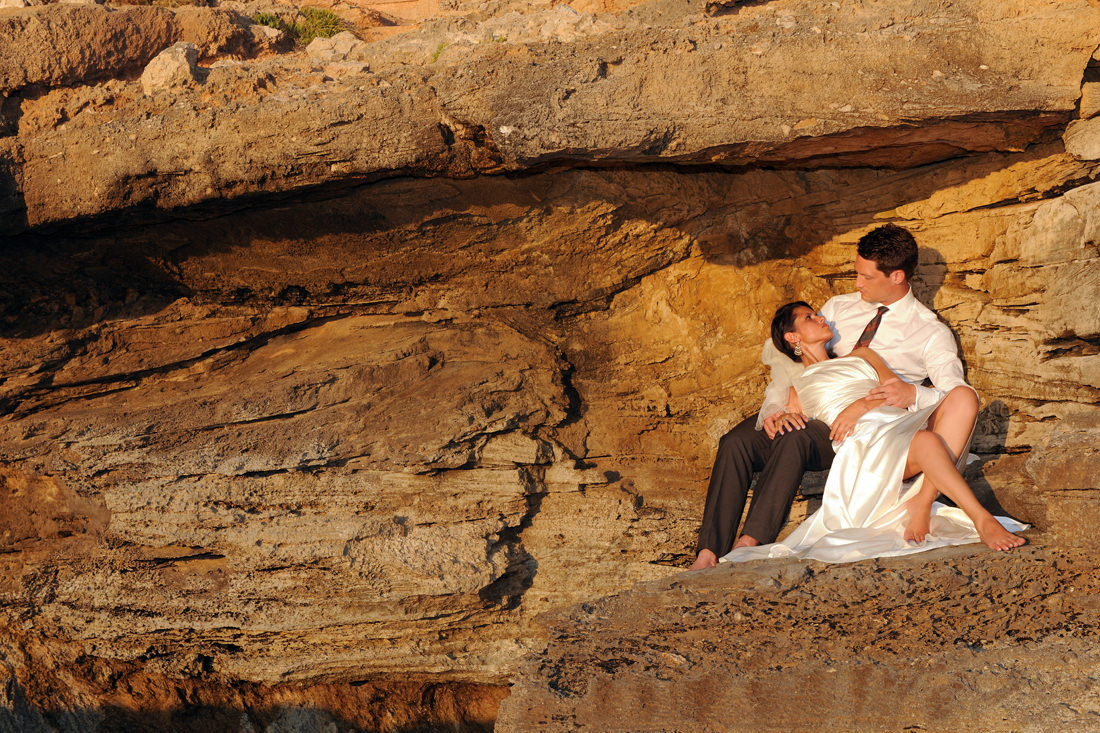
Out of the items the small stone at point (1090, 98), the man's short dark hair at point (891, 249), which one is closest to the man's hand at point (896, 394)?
the man's short dark hair at point (891, 249)

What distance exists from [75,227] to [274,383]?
54.0 inches

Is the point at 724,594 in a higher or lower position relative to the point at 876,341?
lower

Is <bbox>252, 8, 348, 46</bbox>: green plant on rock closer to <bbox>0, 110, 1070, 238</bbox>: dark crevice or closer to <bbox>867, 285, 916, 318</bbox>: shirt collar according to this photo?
<bbox>0, 110, 1070, 238</bbox>: dark crevice

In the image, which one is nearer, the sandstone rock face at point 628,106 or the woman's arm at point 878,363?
the sandstone rock face at point 628,106

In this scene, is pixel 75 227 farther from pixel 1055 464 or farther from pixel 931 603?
pixel 1055 464

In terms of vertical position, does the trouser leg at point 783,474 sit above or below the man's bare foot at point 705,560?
above

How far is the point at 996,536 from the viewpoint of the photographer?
3.89 m

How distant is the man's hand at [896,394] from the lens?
14.8 feet

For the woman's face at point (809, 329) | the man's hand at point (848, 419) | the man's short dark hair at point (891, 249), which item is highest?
the man's short dark hair at point (891, 249)

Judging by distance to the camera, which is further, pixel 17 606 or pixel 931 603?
pixel 17 606

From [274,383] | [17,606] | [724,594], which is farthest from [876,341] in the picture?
[17,606]

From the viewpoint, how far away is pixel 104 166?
4.62 metres

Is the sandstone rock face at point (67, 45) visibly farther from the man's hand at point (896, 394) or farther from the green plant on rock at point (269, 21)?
the man's hand at point (896, 394)

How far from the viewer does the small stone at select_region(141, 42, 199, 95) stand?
4.72m
